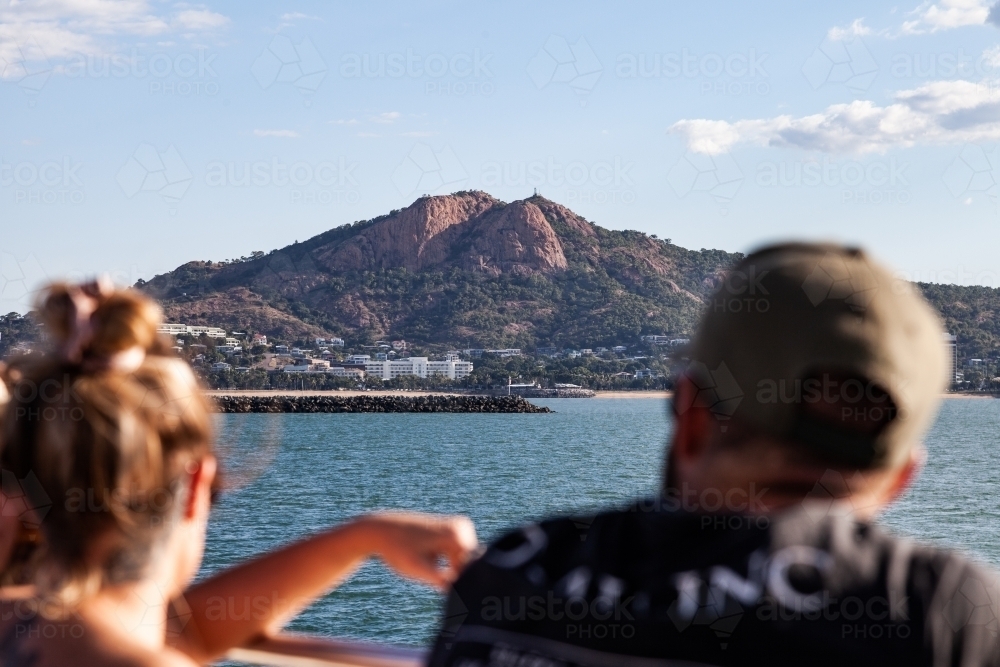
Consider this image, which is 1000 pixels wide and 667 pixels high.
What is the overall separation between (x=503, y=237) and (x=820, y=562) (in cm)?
14908

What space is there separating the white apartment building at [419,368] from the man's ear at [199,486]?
119706mm

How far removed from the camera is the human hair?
4.34ft

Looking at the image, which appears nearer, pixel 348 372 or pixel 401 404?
pixel 401 404

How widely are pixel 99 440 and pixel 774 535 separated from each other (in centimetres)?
81

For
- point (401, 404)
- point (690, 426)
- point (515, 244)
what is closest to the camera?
point (690, 426)

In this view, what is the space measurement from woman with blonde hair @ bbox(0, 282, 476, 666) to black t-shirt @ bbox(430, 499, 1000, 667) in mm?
316

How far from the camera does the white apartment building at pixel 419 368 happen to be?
12144 cm

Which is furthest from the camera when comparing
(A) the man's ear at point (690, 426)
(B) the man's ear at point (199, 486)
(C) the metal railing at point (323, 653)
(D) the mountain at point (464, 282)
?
(D) the mountain at point (464, 282)

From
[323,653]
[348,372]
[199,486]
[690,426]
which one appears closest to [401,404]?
[348,372]

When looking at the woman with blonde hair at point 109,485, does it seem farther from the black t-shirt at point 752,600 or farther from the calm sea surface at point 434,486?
the black t-shirt at point 752,600

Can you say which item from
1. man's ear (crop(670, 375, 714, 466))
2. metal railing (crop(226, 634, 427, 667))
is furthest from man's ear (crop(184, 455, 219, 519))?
man's ear (crop(670, 375, 714, 466))

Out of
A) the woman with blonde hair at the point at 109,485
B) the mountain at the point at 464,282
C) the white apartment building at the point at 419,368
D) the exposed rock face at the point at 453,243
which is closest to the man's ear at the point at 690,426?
the woman with blonde hair at the point at 109,485

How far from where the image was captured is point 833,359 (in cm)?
95

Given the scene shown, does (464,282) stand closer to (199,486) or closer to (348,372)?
(348,372)
